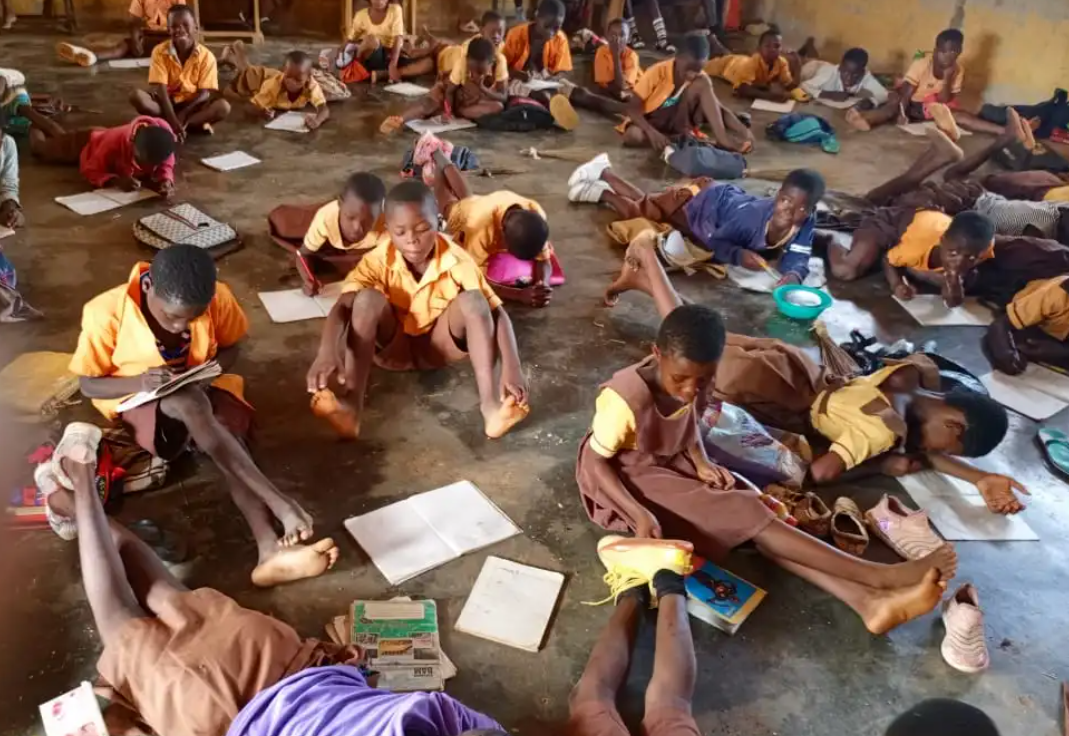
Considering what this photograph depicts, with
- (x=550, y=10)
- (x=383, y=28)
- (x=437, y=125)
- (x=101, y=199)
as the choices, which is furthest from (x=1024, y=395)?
(x=383, y=28)

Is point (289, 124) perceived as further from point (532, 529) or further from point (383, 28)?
point (532, 529)

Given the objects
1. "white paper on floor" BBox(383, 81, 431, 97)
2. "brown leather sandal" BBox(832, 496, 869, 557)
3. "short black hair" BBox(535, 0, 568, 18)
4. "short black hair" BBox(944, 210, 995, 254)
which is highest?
"short black hair" BBox(535, 0, 568, 18)

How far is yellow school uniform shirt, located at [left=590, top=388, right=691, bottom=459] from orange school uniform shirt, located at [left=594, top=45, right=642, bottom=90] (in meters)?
4.57

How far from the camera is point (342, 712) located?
1.36m

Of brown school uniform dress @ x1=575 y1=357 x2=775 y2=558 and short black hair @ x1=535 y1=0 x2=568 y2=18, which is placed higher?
short black hair @ x1=535 y1=0 x2=568 y2=18

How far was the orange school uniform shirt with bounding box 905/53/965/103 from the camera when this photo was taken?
6230 mm

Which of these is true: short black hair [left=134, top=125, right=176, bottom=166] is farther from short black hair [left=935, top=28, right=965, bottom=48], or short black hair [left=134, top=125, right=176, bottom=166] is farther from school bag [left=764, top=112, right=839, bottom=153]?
short black hair [left=935, top=28, right=965, bottom=48]

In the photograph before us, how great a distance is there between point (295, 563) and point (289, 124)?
3867mm

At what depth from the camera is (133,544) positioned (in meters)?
1.90

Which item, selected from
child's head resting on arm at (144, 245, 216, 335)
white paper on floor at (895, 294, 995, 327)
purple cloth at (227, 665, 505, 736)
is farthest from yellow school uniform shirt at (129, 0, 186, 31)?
purple cloth at (227, 665, 505, 736)

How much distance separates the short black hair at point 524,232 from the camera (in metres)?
3.29

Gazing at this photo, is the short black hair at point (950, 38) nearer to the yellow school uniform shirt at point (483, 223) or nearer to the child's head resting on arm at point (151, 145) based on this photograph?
the yellow school uniform shirt at point (483, 223)

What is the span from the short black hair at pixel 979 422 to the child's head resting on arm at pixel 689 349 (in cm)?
95

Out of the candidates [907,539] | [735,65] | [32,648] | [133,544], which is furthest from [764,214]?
[735,65]
